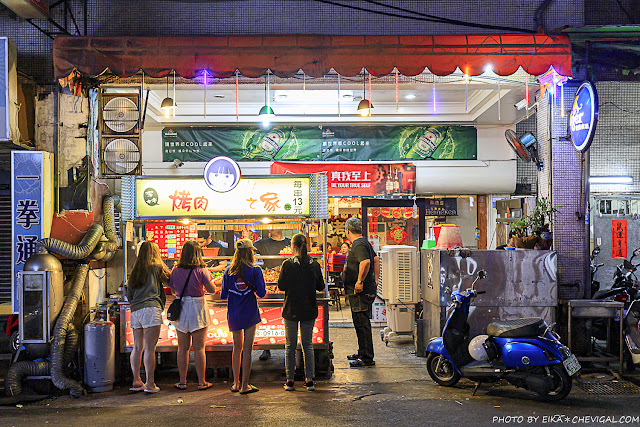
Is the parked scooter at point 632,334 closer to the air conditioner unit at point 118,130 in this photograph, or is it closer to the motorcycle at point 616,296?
the motorcycle at point 616,296

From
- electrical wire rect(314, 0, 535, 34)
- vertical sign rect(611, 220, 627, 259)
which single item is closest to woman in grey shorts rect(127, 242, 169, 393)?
electrical wire rect(314, 0, 535, 34)

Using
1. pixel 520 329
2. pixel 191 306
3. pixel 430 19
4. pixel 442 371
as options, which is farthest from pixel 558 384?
pixel 430 19

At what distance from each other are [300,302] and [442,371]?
2081 mm

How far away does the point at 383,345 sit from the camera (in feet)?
31.3

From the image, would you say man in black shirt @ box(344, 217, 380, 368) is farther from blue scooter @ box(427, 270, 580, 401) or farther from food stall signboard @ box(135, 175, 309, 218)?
blue scooter @ box(427, 270, 580, 401)

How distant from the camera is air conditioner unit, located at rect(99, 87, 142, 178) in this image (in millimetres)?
8102

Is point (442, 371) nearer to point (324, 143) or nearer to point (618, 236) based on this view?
point (618, 236)

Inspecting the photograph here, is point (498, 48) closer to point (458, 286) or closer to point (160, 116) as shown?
point (458, 286)

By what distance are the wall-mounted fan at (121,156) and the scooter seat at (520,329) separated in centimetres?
571

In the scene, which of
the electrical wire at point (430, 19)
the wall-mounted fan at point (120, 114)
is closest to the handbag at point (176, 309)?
the wall-mounted fan at point (120, 114)

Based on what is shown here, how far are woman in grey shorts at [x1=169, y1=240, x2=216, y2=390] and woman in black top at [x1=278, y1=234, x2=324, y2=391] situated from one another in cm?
103

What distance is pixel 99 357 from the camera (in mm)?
6855

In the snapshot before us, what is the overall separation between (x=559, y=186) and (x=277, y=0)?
17.3 feet

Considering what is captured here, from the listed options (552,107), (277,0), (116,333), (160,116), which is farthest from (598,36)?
(160,116)
